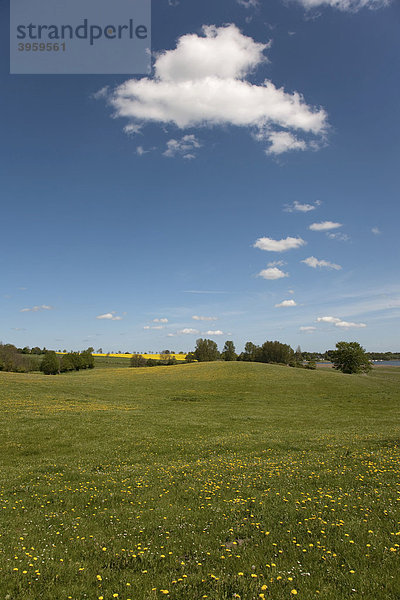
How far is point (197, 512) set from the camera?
1088 cm

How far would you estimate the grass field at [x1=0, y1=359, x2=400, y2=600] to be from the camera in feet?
23.4

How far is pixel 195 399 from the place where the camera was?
5072 cm

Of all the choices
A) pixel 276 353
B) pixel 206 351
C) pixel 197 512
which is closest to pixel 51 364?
pixel 206 351

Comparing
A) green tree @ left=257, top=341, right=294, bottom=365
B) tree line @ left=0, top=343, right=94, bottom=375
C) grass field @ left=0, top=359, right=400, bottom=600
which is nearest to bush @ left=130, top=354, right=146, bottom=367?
tree line @ left=0, top=343, right=94, bottom=375

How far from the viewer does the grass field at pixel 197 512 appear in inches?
281

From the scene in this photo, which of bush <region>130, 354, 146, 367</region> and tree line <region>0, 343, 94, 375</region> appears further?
→ bush <region>130, 354, 146, 367</region>

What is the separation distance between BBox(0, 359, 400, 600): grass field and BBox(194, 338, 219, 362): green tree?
452 feet

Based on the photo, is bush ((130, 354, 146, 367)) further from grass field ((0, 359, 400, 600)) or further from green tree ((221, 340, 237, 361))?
grass field ((0, 359, 400, 600))

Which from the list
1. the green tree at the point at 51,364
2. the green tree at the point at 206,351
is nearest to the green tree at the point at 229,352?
the green tree at the point at 206,351

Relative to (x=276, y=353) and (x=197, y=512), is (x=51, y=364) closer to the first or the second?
(x=276, y=353)

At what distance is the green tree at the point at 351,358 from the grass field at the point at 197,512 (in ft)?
317

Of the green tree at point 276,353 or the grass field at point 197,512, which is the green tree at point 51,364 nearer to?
the green tree at point 276,353

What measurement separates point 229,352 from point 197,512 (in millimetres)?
160201

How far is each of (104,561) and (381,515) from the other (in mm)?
8121
